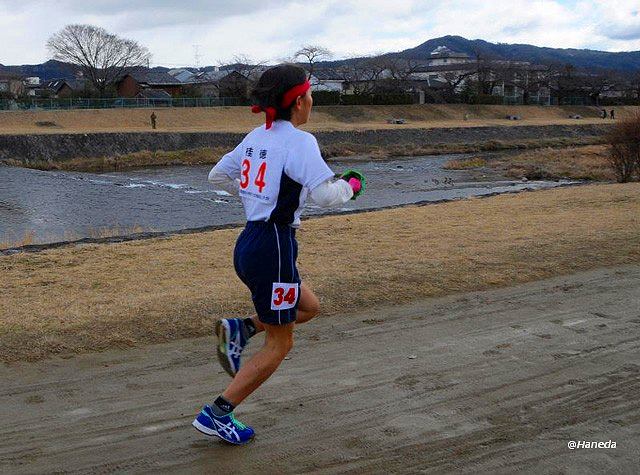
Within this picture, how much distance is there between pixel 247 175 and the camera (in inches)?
145

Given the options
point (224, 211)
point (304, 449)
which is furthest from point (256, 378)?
point (224, 211)

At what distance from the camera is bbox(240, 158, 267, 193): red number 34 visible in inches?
141

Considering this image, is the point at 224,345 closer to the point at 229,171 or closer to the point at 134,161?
the point at 229,171

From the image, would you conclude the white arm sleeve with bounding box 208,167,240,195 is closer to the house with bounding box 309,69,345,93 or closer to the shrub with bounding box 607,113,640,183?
the shrub with bounding box 607,113,640,183

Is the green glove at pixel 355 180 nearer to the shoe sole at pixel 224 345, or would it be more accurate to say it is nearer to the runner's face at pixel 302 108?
the runner's face at pixel 302 108

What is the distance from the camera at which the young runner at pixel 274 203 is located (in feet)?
11.5

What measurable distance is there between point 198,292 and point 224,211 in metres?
15.5

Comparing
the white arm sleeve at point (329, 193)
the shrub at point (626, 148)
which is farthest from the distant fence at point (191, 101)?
the white arm sleeve at point (329, 193)

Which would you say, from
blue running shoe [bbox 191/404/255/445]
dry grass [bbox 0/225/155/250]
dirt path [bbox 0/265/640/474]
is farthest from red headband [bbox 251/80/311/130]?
dry grass [bbox 0/225/155/250]

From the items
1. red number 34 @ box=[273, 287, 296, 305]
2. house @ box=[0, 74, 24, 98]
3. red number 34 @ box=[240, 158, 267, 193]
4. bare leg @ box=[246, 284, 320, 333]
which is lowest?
bare leg @ box=[246, 284, 320, 333]

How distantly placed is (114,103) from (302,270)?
55.2 m

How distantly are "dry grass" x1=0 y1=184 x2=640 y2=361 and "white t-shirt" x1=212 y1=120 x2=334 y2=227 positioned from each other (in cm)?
246

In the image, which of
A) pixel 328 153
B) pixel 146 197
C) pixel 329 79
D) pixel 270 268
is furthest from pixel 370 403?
pixel 329 79

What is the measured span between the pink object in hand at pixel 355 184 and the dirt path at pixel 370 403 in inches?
52.0
